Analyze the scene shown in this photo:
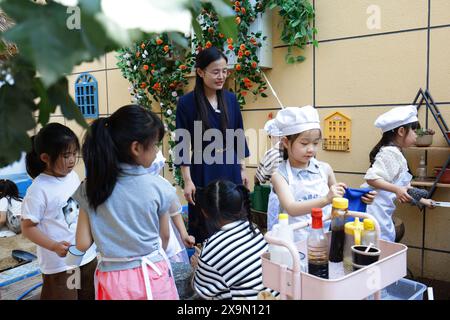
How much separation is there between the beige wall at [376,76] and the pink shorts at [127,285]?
5.18ft

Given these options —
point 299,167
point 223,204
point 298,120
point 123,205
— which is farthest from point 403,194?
point 123,205

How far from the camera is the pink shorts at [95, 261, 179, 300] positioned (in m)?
1.43

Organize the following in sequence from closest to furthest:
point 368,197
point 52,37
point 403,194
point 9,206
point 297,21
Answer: point 52,37 < point 368,197 < point 403,194 < point 297,21 < point 9,206

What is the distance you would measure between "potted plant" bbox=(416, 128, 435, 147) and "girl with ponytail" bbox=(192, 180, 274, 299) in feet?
5.17

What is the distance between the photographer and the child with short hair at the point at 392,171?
244 centimetres

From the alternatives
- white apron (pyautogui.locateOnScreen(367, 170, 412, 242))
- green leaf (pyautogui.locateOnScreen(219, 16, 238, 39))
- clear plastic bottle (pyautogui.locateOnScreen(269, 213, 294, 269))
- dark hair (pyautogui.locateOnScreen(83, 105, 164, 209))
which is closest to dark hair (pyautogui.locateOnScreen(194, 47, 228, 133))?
dark hair (pyautogui.locateOnScreen(83, 105, 164, 209))

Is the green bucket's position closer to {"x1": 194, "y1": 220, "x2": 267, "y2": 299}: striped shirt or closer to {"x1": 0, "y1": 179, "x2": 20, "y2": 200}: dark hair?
{"x1": 194, "y1": 220, "x2": 267, "y2": 299}: striped shirt

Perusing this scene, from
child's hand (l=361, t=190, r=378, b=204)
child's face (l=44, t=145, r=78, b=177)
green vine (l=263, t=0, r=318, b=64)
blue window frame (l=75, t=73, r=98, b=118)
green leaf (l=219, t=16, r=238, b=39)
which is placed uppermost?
green vine (l=263, t=0, r=318, b=64)

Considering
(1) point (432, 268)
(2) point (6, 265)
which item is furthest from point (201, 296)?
(1) point (432, 268)

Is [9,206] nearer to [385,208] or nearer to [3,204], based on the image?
[3,204]

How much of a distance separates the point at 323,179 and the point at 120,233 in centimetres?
112

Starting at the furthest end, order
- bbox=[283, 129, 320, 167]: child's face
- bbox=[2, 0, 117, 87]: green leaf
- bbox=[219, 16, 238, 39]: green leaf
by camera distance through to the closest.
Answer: bbox=[283, 129, 320, 167]: child's face, bbox=[219, 16, 238, 39]: green leaf, bbox=[2, 0, 117, 87]: green leaf

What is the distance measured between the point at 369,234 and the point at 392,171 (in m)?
1.44

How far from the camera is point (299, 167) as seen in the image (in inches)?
78.8
